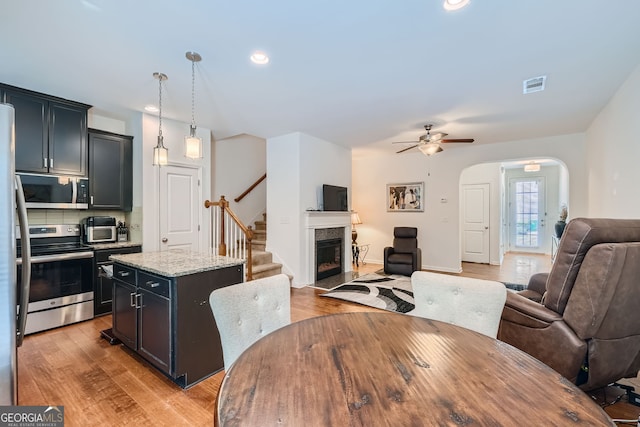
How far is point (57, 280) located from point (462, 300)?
4111 millimetres

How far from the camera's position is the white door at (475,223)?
730cm

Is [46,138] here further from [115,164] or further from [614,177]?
[614,177]

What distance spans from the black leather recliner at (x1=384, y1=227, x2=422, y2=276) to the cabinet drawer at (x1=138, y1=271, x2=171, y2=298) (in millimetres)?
4396

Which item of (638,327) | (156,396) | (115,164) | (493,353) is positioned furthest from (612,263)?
(115,164)

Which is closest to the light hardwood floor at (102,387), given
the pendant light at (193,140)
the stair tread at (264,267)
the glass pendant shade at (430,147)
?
the pendant light at (193,140)

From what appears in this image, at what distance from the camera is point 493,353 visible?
43.0 inches

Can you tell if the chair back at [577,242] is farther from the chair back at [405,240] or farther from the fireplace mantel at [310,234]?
the chair back at [405,240]

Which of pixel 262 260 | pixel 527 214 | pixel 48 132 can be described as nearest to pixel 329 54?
pixel 48 132

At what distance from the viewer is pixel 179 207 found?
436 cm

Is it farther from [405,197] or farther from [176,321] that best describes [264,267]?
[405,197]

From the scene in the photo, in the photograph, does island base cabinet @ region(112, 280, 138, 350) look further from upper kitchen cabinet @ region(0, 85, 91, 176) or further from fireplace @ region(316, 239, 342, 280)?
fireplace @ region(316, 239, 342, 280)

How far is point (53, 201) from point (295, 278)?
344 centimetres

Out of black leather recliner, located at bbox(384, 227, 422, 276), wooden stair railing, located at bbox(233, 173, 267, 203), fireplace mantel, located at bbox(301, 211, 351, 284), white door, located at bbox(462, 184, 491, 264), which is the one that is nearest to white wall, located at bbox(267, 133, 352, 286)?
fireplace mantel, located at bbox(301, 211, 351, 284)

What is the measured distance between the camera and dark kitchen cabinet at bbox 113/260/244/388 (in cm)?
207
